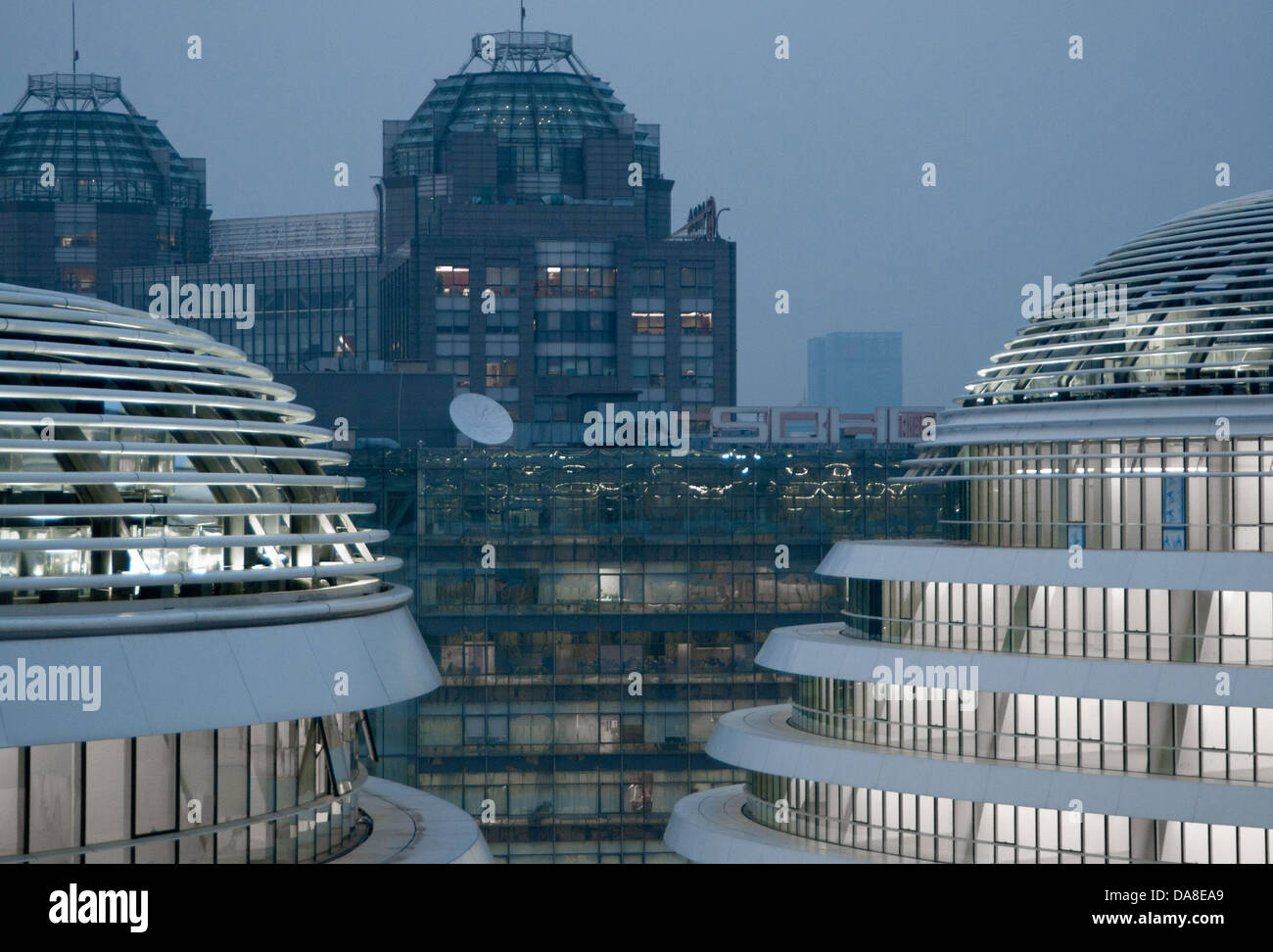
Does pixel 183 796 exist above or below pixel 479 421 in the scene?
below

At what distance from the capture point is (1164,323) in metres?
37.8

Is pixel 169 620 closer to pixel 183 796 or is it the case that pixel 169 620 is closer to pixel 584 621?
pixel 183 796

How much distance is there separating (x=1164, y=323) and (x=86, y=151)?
169 metres

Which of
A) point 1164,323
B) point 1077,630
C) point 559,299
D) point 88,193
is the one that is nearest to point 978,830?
point 1077,630

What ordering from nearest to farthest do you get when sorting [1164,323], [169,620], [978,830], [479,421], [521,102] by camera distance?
[169,620], [978,830], [1164,323], [479,421], [521,102]

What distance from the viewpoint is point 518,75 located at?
163m

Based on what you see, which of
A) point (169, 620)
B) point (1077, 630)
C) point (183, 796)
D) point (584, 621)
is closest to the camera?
point (169, 620)

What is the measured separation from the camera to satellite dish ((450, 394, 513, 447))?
64688 mm

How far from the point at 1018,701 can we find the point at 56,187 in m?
166

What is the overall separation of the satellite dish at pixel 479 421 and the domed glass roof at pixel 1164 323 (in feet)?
88.5

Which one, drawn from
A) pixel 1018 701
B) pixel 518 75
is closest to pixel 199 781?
pixel 1018 701

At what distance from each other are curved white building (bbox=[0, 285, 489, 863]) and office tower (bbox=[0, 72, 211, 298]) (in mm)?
152784
